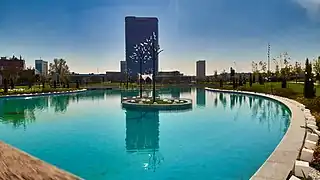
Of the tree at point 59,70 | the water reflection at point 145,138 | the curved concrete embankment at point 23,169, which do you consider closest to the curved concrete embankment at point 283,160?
the water reflection at point 145,138

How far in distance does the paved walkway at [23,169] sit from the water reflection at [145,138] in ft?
17.7

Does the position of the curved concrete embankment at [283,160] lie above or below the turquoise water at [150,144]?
above

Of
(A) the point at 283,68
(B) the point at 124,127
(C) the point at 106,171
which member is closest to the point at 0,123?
(B) the point at 124,127

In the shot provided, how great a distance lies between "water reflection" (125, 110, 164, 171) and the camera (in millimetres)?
6823

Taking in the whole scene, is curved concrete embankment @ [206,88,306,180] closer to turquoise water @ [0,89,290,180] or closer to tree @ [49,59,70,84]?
turquoise water @ [0,89,290,180]

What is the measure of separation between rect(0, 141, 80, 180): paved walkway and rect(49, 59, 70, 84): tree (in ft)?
154

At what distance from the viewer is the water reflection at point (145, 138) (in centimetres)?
682

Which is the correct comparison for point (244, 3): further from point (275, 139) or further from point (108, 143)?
point (108, 143)

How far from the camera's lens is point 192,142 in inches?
329

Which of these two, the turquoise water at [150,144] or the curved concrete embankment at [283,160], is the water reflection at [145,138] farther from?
the curved concrete embankment at [283,160]

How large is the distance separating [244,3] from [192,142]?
36.9ft

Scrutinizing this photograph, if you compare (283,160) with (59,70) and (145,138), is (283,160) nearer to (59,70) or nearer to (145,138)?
(145,138)

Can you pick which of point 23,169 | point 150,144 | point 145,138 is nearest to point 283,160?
point 150,144

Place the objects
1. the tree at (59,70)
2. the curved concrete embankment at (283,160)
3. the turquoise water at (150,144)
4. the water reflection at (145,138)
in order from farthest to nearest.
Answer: the tree at (59,70) → the water reflection at (145,138) → the turquoise water at (150,144) → the curved concrete embankment at (283,160)
